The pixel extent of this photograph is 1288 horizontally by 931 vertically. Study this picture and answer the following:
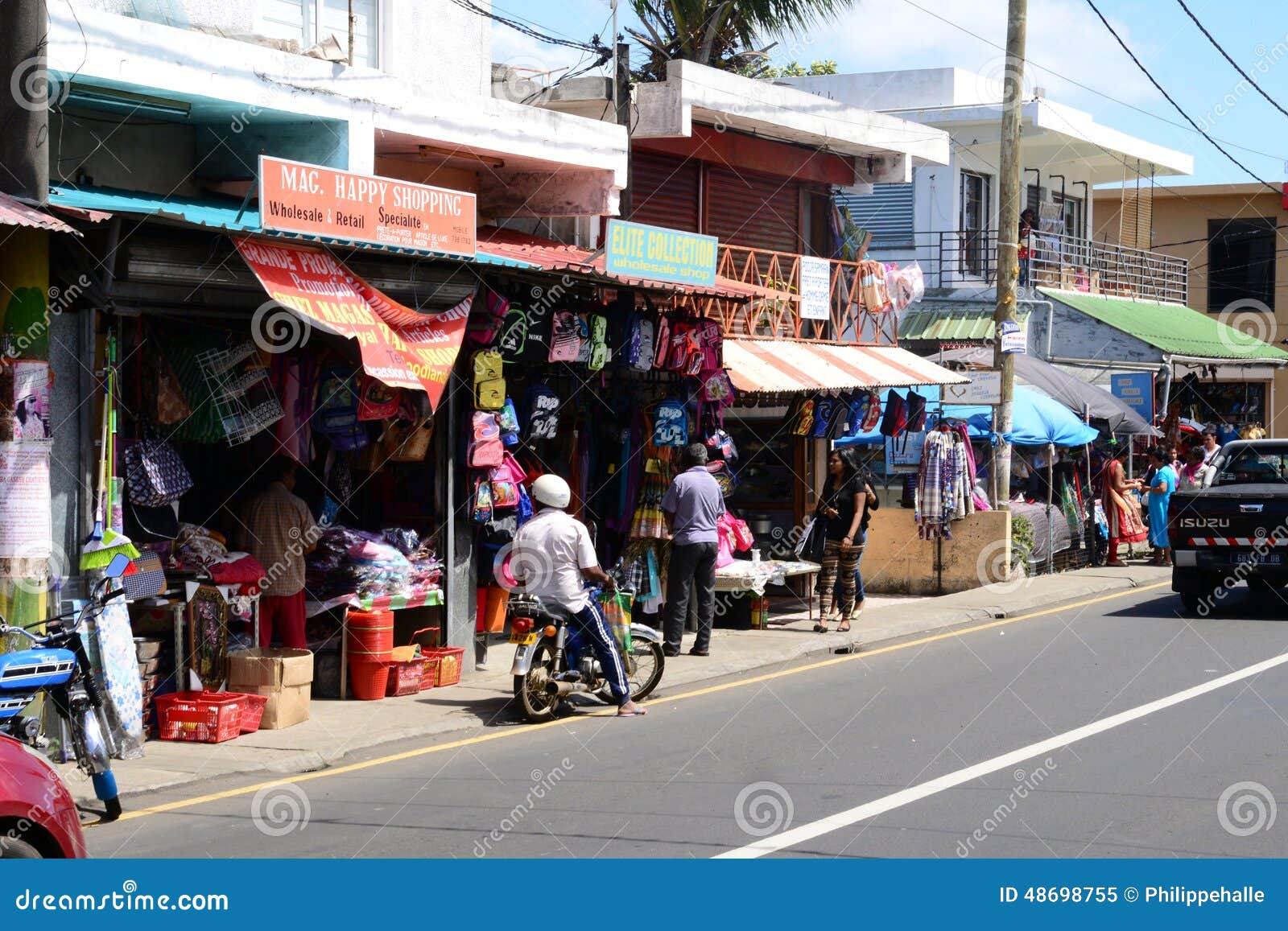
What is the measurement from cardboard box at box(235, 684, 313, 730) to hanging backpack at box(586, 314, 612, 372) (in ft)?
15.3

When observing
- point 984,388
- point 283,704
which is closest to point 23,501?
point 283,704

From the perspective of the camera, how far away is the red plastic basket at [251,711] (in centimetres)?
1051

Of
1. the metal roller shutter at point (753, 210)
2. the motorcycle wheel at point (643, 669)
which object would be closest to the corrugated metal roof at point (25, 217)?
the motorcycle wheel at point (643, 669)

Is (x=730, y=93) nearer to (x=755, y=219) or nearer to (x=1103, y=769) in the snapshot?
(x=755, y=219)

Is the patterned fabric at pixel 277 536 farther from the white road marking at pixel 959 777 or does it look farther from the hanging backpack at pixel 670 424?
the white road marking at pixel 959 777

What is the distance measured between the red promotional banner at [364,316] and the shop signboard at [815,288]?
297 inches

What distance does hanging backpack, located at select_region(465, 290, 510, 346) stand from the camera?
1290 centimetres

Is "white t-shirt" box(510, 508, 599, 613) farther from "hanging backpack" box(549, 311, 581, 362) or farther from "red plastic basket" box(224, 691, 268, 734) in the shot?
"hanging backpack" box(549, 311, 581, 362)

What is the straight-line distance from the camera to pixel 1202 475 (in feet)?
77.7

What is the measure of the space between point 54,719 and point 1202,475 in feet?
61.6

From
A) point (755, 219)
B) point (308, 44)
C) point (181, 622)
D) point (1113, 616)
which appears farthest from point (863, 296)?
point (181, 622)

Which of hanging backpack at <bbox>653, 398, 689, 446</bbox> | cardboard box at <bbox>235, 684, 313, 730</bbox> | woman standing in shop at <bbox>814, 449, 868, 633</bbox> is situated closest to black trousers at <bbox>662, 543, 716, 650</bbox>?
hanging backpack at <bbox>653, 398, 689, 446</bbox>

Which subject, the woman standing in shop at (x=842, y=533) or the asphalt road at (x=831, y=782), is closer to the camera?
the asphalt road at (x=831, y=782)

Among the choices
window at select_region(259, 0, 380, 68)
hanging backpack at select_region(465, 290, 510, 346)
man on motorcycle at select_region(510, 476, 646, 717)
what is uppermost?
window at select_region(259, 0, 380, 68)
